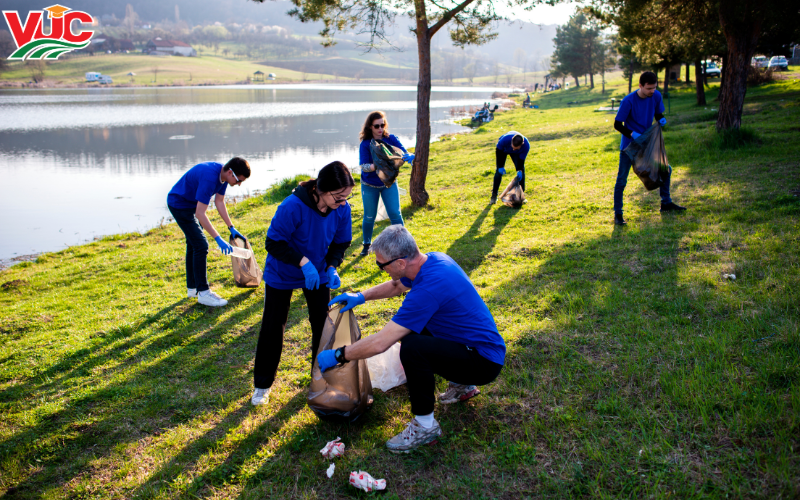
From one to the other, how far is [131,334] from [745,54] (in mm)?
12224

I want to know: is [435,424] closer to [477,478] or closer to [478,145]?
[477,478]

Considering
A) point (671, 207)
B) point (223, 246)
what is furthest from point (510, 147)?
point (223, 246)

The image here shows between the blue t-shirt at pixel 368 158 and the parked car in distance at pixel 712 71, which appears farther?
the parked car in distance at pixel 712 71

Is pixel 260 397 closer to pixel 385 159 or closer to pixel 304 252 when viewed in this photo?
pixel 304 252

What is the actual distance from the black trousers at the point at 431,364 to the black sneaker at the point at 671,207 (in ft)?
16.9

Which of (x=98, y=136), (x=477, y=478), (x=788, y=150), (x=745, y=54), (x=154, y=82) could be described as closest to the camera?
(x=477, y=478)

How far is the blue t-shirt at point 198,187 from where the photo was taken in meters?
5.02

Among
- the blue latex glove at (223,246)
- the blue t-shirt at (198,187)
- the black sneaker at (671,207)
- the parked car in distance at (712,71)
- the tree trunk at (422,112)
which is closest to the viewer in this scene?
the blue t-shirt at (198,187)

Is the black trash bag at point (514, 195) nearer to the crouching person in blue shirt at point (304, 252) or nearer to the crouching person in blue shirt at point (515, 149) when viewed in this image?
the crouching person in blue shirt at point (515, 149)

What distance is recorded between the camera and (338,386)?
312 cm

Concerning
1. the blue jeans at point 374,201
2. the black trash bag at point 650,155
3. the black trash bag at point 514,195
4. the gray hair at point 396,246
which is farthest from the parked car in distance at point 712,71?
the gray hair at point 396,246

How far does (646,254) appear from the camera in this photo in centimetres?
539

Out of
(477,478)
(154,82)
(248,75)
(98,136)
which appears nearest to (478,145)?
(477,478)

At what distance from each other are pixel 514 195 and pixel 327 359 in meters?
6.19
